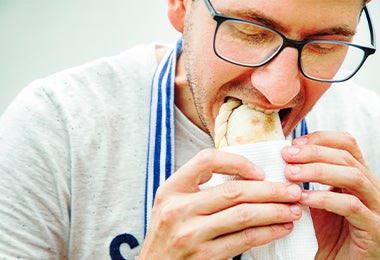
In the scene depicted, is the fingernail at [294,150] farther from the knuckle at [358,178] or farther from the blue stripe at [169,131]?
the blue stripe at [169,131]

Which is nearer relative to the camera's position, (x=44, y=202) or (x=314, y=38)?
(x=314, y=38)

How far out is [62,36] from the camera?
3535 millimetres

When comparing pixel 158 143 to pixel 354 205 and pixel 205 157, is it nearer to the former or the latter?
pixel 205 157

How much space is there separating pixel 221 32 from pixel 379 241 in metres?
0.74

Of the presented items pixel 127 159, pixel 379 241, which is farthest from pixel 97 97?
pixel 379 241

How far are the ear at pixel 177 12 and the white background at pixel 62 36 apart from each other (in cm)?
198

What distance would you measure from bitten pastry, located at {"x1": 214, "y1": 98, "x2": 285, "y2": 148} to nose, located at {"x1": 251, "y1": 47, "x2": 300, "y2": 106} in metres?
0.11

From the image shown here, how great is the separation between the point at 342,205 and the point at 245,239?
27cm

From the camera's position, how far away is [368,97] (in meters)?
2.11

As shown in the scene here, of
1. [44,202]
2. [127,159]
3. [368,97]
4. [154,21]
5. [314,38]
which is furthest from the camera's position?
[154,21]

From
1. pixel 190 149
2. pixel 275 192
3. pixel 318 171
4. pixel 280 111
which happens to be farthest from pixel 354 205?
pixel 190 149

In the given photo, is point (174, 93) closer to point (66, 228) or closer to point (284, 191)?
point (66, 228)

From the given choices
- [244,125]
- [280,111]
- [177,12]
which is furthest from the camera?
[177,12]

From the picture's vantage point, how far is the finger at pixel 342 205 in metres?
1.17
